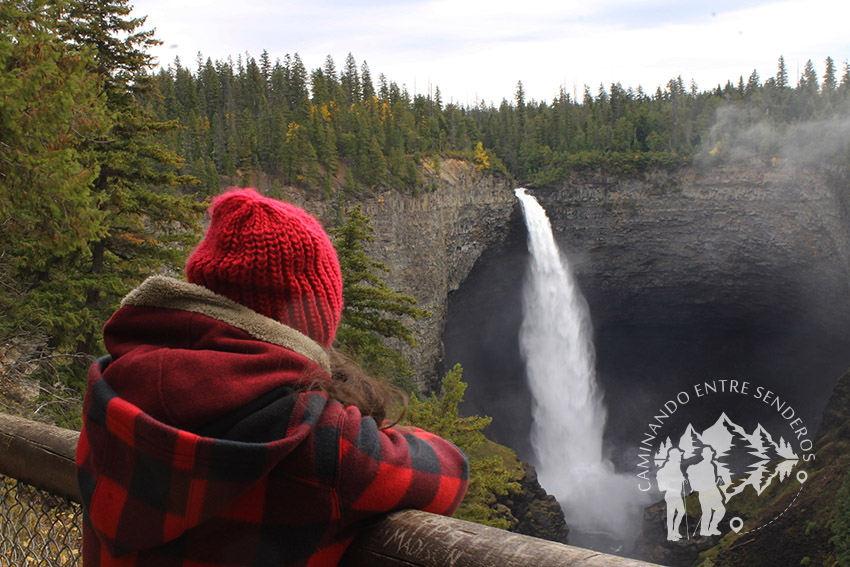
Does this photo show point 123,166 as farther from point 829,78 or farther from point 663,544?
point 829,78

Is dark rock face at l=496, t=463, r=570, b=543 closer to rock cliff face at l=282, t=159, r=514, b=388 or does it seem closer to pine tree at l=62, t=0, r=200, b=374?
rock cliff face at l=282, t=159, r=514, b=388

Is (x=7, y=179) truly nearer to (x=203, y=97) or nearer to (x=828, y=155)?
(x=828, y=155)

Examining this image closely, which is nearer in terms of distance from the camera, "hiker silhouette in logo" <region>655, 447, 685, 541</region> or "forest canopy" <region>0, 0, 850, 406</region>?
"forest canopy" <region>0, 0, 850, 406</region>

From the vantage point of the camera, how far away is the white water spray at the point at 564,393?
38.8 metres

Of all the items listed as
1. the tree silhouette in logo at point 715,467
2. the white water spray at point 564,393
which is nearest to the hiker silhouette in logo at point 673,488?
the tree silhouette in logo at point 715,467

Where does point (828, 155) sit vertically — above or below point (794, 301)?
above

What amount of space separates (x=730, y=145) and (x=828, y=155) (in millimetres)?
8055

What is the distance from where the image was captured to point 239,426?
125 centimetres

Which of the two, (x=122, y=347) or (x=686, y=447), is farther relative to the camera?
(x=686, y=447)

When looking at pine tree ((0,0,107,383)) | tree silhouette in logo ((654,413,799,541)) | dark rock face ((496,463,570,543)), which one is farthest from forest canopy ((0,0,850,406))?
tree silhouette in logo ((654,413,799,541))

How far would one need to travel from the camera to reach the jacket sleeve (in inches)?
53.1

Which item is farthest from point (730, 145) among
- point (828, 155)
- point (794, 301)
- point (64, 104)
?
point (64, 104)

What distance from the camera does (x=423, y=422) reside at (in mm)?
15227

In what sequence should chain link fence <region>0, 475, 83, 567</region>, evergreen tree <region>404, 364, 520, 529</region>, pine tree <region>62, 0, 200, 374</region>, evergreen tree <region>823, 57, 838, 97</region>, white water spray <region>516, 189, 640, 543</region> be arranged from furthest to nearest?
1. evergreen tree <region>823, 57, 838, 97</region>
2. white water spray <region>516, 189, 640, 543</region>
3. evergreen tree <region>404, 364, 520, 529</region>
4. pine tree <region>62, 0, 200, 374</region>
5. chain link fence <region>0, 475, 83, 567</region>
